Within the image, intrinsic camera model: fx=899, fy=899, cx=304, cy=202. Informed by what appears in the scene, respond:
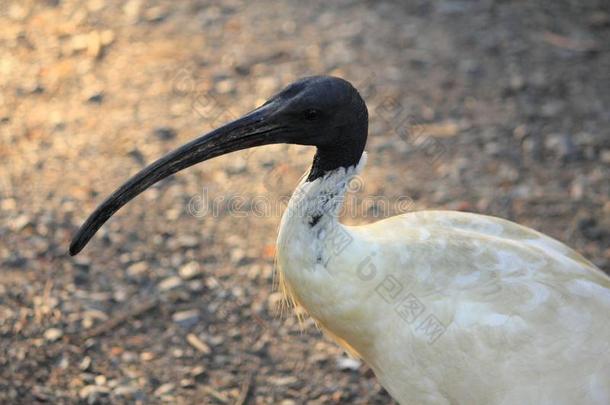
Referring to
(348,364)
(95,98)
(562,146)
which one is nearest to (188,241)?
(348,364)

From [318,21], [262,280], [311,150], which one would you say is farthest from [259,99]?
[262,280]

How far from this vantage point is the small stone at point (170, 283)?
5371 mm

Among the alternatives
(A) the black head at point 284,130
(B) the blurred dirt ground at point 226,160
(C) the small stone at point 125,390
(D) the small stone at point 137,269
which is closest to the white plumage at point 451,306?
(A) the black head at point 284,130

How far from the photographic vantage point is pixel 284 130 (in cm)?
363

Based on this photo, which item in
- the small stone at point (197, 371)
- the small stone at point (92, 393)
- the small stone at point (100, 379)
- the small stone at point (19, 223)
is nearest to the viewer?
the small stone at point (92, 393)

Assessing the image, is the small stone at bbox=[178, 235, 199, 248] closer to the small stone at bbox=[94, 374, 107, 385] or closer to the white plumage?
the small stone at bbox=[94, 374, 107, 385]

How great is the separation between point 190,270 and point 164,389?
0.97 metres

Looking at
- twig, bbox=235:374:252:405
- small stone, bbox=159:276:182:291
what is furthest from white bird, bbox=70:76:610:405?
small stone, bbox=159:276:182:291

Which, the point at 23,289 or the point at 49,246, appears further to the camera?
the point at 49,246

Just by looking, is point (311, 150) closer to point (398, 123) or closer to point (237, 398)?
point (398, 123)

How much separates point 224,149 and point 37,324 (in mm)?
1993

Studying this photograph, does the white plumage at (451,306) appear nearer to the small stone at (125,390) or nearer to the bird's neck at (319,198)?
the bird's neck at (319,198)

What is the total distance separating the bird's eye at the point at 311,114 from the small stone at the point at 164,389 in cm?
187

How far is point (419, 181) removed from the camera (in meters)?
6.39
